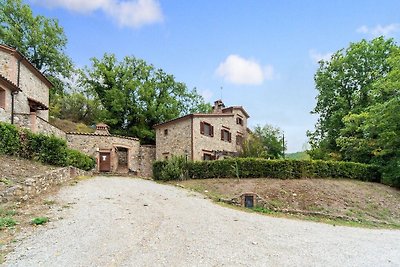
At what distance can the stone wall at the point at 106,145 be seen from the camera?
2338 cm

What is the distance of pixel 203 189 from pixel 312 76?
2131 cm

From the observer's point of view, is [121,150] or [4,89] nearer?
[4,89]

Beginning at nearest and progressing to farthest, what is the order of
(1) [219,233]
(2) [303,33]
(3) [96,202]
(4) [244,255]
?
(4) [244,255]
(1) [219,233]
(3) [96,202]
(2) [303,33]

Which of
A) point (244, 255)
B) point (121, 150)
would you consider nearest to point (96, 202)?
point (244, 255)

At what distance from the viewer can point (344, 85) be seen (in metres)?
28.6

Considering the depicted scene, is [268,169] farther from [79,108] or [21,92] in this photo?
[79,108]

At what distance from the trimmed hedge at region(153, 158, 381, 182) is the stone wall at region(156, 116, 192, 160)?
5485 millimetres

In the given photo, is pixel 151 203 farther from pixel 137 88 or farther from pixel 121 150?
pixel 137 88

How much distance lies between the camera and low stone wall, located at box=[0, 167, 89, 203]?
8.82 meters

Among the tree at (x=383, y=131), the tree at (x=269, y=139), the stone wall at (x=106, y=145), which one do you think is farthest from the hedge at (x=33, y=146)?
the tree at (x=383, y=131)

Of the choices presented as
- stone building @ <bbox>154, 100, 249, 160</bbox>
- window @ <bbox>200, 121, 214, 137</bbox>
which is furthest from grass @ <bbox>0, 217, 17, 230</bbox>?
window @ <bbox>200, 121, 214, 137</bbox>

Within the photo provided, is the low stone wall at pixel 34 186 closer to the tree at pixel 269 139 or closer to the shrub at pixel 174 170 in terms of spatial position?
the shrub at pixel 174 170

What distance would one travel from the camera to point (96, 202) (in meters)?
10.2

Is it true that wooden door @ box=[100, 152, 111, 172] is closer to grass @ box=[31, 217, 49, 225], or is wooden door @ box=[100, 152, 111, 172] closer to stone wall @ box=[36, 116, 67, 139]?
stone wall @ box=[36, 116, 67, 139]
